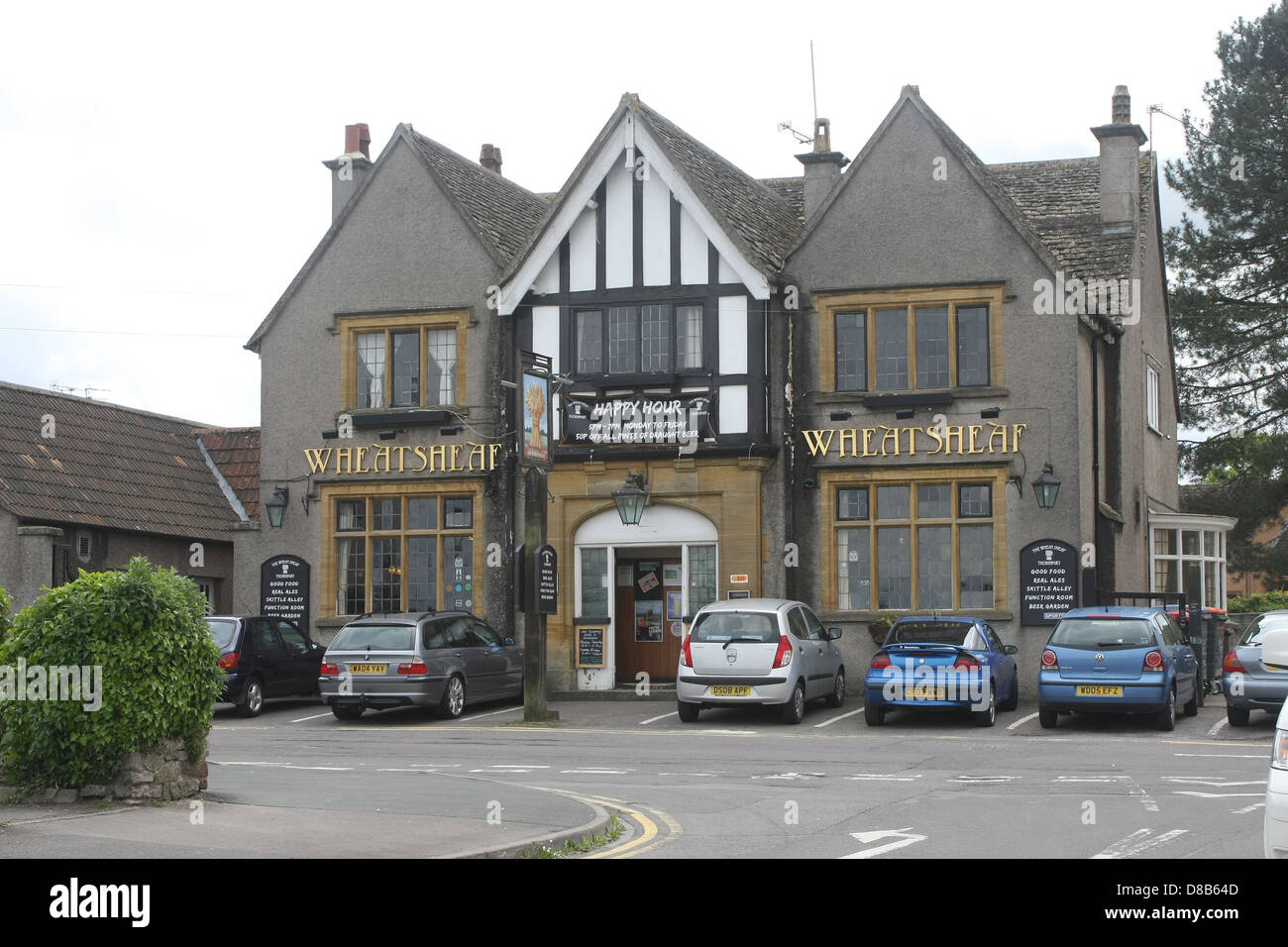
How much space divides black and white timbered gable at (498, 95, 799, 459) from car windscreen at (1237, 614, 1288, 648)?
8282 millimetres

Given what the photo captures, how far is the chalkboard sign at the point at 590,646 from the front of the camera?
27.5 metres

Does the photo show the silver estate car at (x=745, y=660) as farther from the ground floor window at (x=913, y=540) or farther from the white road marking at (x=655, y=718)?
the ground floor window at (x=913, y=540)

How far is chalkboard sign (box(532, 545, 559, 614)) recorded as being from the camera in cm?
2311

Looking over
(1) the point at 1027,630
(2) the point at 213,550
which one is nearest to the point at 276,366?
(2) the point at 213,550

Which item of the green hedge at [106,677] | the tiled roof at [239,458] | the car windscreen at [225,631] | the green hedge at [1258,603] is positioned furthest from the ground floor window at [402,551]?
the green hedge at [1258,603]

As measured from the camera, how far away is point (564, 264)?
28219 millimetres

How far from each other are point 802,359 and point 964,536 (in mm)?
4061

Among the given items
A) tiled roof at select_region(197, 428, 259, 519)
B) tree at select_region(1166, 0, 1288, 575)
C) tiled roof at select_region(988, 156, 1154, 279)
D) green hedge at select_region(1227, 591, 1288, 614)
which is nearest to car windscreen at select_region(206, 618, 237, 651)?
tiled roof at select_region(197, 428, 259, 519)

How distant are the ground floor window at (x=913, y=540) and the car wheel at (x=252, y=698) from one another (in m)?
9.36

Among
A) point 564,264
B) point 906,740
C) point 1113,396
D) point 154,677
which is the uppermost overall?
point 564,264

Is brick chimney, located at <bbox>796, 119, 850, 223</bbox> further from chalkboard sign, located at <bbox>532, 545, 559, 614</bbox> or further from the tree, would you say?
the tree

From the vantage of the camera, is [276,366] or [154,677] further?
[276,366]
